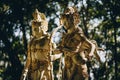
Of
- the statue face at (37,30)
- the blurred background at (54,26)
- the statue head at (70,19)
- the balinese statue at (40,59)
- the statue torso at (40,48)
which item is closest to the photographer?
the statue head at (70,19)

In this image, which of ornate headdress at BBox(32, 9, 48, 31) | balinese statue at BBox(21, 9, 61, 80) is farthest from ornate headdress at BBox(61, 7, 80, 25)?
ornate headdress at BBox(32, 9, 48, 31)

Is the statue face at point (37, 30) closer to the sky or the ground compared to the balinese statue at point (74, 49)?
closer to the sky

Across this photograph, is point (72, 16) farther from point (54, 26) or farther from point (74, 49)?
point (54, 26)

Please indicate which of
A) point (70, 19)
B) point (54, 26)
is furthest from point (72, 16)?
point (54, 26)

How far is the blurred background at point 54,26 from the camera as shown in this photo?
89.1 ft

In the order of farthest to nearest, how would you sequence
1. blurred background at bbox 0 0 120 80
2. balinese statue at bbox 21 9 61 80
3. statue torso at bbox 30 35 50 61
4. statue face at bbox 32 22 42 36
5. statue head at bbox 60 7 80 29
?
blurred background at bbox 0 0 120 80
statue face at bbox 32 22 42 36
statue torso at bbox 30 35 50 61
balinese statue at bbox 21 9 61 80
statue head at bbox 60 7 80 29

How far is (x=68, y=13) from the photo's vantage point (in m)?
11.9

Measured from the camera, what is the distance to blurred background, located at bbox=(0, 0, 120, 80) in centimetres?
2717

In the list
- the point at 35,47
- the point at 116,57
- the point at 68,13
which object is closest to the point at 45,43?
the point at 35,47

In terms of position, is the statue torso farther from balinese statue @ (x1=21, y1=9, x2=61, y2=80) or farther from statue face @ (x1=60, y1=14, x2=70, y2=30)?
statue face @ (x1=60, y1=14, x2=70, y2=30)

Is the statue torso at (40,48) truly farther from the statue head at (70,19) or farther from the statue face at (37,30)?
the statue head at (70,19)

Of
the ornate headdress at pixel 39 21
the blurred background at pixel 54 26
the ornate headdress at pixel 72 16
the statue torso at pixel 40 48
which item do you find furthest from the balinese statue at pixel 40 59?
the blurred background at pixel 54 26

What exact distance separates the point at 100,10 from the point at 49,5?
338 centimetres

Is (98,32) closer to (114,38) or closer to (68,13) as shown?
(114,38)
